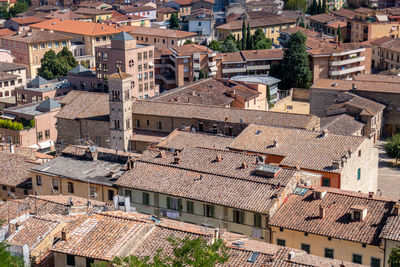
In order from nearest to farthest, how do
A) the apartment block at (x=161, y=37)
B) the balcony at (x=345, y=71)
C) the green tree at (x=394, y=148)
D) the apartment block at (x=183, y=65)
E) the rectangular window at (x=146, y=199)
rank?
the rectangular window at (x=146, y=199)
the green tree at (x=394, y=148)
the apartment block at (x=183, y=65)
the balcony at (x=345, y=71)
the apartment block at (x=161, y=37)

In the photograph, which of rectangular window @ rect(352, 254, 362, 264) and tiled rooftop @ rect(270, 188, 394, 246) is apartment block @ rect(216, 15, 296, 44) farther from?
rectangular window @ rect(352, 254, 362, 264)

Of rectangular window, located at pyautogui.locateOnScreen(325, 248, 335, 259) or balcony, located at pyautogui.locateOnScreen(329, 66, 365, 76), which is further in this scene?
balcony, located at pyautogui.locateOnScreen(329, 66, 365, 76)

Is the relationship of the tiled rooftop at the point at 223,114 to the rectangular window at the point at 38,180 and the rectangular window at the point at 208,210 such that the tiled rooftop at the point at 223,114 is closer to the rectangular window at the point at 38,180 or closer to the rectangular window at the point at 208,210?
the rectangular window at the point at 38,180

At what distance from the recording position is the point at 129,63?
84.1m

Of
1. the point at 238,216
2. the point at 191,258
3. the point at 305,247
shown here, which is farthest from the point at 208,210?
the point at 191,258

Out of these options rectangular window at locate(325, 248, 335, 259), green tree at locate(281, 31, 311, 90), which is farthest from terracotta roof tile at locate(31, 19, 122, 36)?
rectangular window at locate(325, 248, 335, 259)

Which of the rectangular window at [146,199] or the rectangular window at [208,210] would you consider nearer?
the rectangular window at [208,210]

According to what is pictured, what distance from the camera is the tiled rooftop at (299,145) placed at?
46531mm

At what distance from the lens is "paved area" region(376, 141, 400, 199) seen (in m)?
57.3

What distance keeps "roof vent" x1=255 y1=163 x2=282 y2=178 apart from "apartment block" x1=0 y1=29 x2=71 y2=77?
7779cm

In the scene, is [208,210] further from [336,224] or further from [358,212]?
[358,212]

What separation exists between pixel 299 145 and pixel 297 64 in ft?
150

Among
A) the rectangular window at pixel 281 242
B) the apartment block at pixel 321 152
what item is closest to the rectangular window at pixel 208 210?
the rectangular window at pixel 281 242

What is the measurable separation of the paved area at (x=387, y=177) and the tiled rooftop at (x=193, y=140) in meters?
13.5
